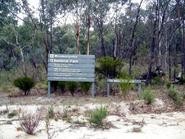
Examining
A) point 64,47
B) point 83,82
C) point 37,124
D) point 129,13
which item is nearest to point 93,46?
point 64,47

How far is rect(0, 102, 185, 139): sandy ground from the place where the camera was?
838 cm

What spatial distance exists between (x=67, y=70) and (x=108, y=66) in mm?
1652

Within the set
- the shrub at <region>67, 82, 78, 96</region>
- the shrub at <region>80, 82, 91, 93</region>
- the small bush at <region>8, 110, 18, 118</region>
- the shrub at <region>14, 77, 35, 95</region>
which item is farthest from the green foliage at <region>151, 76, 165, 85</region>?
the small bush at <region>8, 110, 18, 118</region>

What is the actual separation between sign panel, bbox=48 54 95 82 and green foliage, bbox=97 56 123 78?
0.94 metres

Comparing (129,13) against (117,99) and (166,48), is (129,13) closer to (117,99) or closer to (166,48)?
(166,48)

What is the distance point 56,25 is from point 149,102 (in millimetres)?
11260

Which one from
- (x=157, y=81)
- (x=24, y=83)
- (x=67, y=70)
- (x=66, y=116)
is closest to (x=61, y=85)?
(x=67, y=70)

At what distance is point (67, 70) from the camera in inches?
527

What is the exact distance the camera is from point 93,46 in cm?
3388

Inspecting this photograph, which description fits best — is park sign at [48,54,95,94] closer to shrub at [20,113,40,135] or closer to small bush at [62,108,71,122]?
small bush at [62,108,71,122]

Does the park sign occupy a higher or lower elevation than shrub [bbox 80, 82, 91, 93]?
higher

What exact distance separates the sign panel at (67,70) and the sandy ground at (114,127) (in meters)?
2.40

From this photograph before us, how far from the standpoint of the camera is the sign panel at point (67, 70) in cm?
1338

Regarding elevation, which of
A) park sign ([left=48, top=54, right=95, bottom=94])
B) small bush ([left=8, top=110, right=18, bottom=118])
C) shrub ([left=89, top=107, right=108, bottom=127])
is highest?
park sign ([left=48, top=54, right=95, bottom=94])
